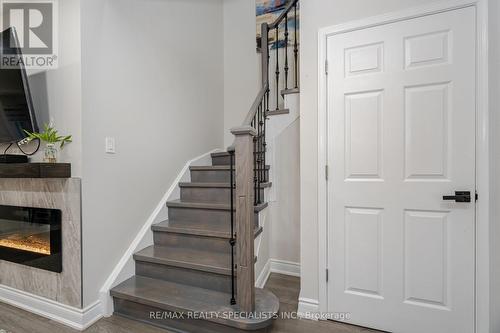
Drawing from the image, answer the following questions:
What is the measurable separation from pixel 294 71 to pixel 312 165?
1787mm

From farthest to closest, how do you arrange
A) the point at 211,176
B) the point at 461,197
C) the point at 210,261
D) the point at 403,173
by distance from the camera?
the point at 211,176 → the point at 210,261 → the point at 403,173 → the point at 461,197

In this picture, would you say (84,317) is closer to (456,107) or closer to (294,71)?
(456,107)

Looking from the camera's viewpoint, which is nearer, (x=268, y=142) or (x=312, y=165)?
(x=312, y=165)

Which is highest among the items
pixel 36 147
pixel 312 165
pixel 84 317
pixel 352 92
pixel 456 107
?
pixel 352 92

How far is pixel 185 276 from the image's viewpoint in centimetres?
209

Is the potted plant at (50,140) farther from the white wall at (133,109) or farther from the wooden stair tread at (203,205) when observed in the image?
the wooden stair tread at (203,205)

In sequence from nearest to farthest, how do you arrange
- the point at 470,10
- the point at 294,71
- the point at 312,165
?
the point at 470,10, the point at 312,165, the point at 294,71

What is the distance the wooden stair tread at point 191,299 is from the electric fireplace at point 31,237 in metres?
0.56

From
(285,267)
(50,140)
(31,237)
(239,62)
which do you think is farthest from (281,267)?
(239,62)

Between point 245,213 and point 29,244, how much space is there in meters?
1.87

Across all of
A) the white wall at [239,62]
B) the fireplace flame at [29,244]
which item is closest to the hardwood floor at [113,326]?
the fireplace flame at [29,244]

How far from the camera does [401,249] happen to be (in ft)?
5.89

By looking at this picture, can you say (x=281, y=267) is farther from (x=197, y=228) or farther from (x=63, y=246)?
(x=63, y=246)

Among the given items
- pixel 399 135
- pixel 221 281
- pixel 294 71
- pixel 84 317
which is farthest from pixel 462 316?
pixel 294 71
